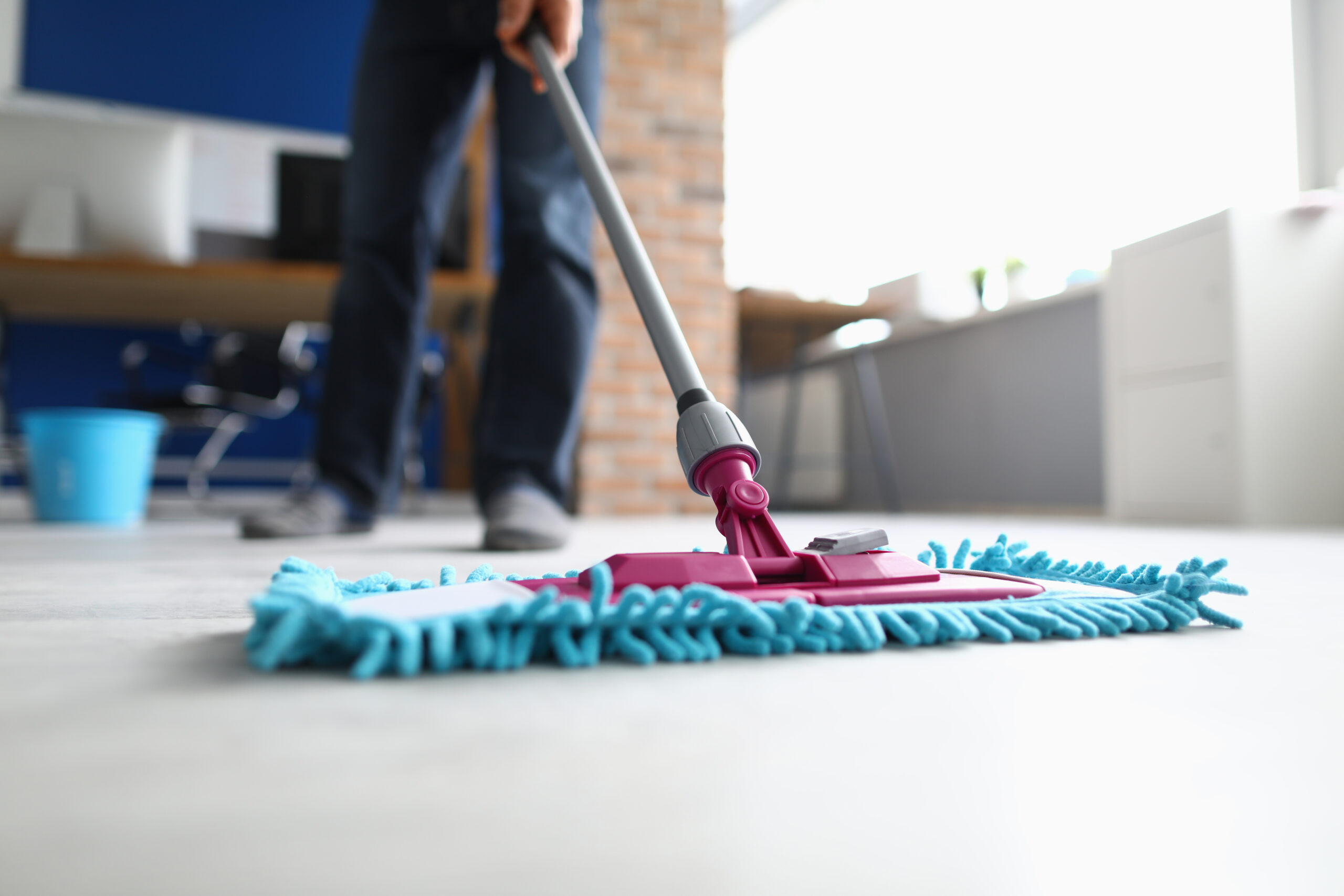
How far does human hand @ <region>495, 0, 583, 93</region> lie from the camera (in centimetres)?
101

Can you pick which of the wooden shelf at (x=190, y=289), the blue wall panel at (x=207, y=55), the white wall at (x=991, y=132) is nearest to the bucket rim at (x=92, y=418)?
the wooden shelf at (x=190, y=289)

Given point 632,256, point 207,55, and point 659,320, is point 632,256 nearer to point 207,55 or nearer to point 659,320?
point 659,320

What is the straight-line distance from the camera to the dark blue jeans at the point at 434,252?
4.03 ft

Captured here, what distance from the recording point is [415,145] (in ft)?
4.33

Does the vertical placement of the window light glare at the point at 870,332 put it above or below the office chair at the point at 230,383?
above

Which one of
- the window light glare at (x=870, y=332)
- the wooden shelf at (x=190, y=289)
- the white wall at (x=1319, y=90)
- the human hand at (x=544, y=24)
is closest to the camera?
the human hand at (x=544, y=24)

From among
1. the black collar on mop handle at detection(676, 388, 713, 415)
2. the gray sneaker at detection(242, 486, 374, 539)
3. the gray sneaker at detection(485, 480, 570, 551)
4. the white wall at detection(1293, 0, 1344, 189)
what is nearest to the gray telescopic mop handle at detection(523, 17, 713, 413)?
the black collar on mop handle at detection(676, 388, 713, 415)

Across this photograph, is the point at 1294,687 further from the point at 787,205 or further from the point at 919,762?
the point at 787,205

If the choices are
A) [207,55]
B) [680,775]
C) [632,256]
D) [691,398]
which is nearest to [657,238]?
[632,256]

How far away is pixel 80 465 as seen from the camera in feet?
5.65

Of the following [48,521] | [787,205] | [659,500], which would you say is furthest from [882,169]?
[48,521]

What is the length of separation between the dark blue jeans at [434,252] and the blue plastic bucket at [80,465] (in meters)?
0.67

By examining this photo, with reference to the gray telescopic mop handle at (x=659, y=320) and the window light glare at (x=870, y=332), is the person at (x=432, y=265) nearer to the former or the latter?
the gray telescopic mop handle at (x=659, y=320)

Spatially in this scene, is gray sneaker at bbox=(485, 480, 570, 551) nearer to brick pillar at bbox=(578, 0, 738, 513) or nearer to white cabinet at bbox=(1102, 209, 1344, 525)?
brick pillar at bbox=(578, 0, 738, 513)
